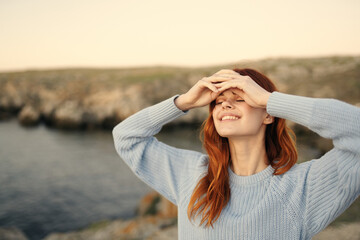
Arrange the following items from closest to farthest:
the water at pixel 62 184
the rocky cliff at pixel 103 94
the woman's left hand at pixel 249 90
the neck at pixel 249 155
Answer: the woman's left hand at pixel 249 90 → the neck at pixel 249 155 → the water at pixel 62 184 → the rocky cliff at pixel 103 94

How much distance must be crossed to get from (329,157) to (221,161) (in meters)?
0.82

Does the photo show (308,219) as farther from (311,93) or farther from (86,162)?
(86,162)

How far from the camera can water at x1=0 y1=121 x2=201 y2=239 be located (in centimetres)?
1191

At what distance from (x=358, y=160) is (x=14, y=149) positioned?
2537 cm

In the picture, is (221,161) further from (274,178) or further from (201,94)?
(201,94)

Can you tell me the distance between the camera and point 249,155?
244 centimetres

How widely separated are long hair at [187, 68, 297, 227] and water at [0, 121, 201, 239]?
10.1 m

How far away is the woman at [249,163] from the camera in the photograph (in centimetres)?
191

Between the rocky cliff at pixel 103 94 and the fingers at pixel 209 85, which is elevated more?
the fingers at pixel 209 85

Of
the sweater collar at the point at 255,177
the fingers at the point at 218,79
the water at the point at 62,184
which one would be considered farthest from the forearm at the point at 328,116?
the water at the point at 62,184

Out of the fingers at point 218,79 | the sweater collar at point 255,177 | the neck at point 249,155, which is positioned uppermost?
the fingers at point 218,79

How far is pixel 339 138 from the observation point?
1881 mm

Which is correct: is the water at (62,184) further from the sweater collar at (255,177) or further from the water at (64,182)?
the sweater collar at (255,177)

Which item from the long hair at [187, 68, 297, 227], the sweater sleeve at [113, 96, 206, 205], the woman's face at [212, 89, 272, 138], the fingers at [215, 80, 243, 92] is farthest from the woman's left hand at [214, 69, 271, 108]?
the sweater sleeve at [113, 96, 206, 205]
